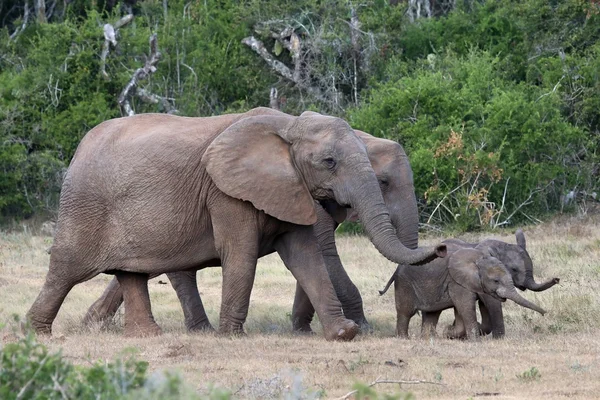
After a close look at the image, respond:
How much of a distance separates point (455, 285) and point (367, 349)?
1.60 meters

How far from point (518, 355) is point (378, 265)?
776 centimetres

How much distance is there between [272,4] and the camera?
93.7ft

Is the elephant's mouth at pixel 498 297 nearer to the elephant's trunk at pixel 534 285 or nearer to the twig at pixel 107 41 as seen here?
the elephant's trunk at pixel 534 285

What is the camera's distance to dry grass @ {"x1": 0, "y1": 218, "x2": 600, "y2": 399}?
9.06 m

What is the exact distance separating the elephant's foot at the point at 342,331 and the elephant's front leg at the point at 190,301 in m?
1.78

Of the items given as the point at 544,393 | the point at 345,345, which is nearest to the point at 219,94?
the point at 345,345

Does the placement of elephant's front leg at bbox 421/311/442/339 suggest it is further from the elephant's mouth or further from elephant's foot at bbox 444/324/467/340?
the elephant's mouth

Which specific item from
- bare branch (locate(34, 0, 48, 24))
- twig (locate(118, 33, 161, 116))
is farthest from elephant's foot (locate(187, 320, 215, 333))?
bare branch (locate(34, 0, 48, 24))

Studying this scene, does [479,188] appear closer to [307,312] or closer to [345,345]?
[307,312]

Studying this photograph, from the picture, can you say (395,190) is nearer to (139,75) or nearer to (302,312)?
(302,312)

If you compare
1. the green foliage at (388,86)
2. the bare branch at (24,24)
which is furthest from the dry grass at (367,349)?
the bare branch at (24,24)

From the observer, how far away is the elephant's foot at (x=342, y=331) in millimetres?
11469

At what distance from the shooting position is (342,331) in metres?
11.5

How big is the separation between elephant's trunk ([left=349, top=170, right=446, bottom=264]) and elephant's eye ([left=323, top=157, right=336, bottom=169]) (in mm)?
332
